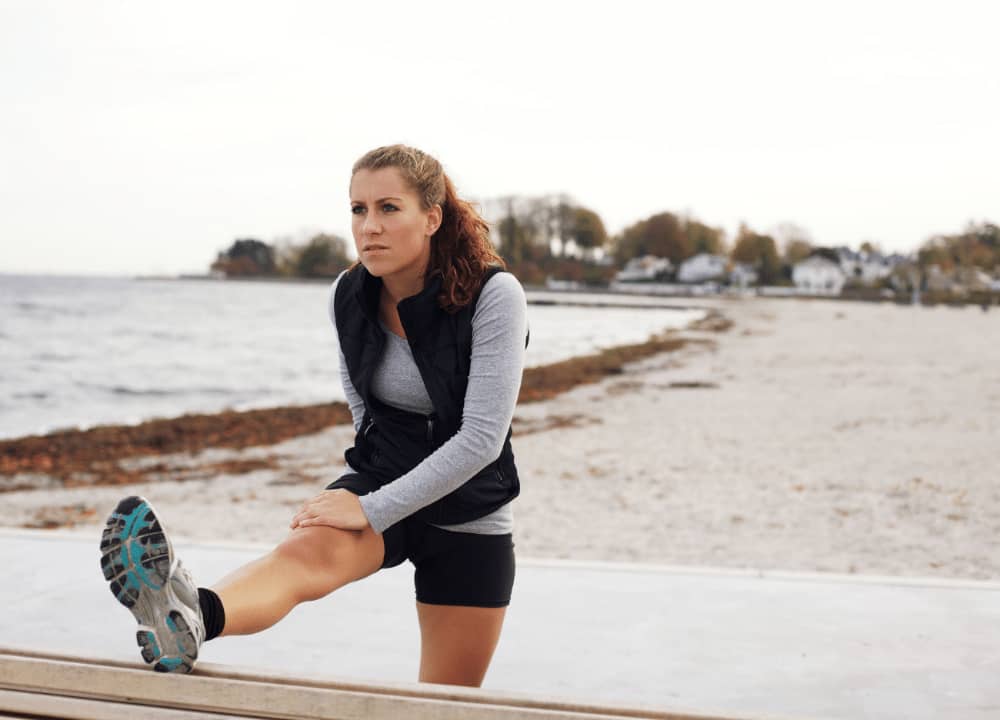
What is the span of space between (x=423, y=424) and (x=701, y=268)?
124 meters

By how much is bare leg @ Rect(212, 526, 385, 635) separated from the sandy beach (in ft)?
10.5

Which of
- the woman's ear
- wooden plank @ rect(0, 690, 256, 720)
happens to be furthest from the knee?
the woman's ear

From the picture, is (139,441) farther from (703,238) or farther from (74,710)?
(703,238)

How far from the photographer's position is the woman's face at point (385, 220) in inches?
75.0

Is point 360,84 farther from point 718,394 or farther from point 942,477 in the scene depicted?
point 942,477

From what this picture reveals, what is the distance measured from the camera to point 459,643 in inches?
81.7

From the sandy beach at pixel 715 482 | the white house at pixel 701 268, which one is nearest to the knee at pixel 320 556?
the sandy beach at pixel 715 482

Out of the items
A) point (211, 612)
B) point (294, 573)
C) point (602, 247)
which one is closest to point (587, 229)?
point (602, 247)

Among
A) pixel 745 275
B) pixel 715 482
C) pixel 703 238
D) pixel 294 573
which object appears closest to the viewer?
pixel 294 573

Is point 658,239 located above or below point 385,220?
above

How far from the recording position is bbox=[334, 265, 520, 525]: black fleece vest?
1.94m

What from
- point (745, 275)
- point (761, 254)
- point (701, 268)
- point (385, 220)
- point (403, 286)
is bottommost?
point (403, 286)

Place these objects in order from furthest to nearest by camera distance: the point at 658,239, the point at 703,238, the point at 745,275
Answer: the point at 703,238
the point at 658,239
the point at 745,275

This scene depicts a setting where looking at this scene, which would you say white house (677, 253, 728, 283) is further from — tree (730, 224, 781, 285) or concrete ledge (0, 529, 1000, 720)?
concrete ledge (0, 529, 1000, 720)
